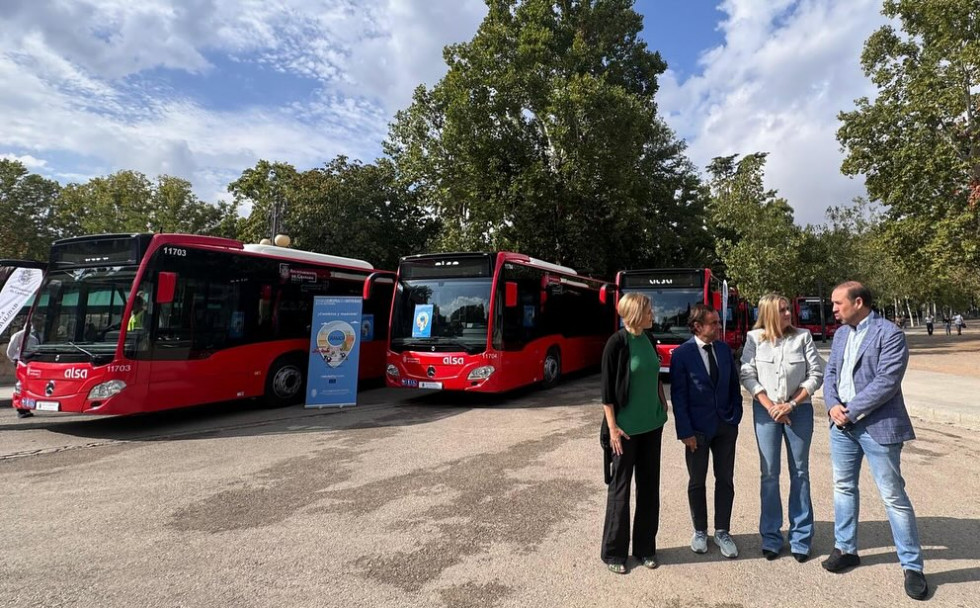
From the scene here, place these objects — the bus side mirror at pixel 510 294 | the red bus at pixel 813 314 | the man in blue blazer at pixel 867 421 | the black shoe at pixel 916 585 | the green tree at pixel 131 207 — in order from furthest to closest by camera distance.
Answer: the green tree at pixel 131 207 < the red bus at pixel 813 314 < the bus side mirror at pixel 510 294 < the man in blue blazer at pixel 867 421 < the black shoe at pixel 916 585

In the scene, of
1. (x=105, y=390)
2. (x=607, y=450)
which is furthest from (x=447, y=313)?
(x=607, y=450)

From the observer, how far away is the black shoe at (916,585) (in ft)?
10.4

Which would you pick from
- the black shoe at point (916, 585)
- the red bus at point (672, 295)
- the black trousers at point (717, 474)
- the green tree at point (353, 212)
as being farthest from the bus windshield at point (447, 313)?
the green tree at point (353, 212)

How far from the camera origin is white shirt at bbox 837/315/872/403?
3.53m

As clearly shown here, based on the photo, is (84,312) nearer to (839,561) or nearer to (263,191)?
(839,561)

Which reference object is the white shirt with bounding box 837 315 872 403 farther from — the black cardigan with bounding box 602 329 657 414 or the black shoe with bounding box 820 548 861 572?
the black cardigan with bounding box 602 329 657 414

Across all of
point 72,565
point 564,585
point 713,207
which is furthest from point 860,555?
point 713,207

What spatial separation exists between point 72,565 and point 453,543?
2.65m

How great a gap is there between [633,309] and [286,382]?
8.82 metres

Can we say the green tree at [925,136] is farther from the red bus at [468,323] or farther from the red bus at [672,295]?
the red bus at [468,323]

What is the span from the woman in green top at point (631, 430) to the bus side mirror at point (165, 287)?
7170 millimetres

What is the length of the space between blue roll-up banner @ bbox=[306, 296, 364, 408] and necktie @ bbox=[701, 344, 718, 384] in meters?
8.01

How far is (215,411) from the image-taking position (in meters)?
10.5

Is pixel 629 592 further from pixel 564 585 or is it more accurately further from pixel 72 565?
pixel 72 565
